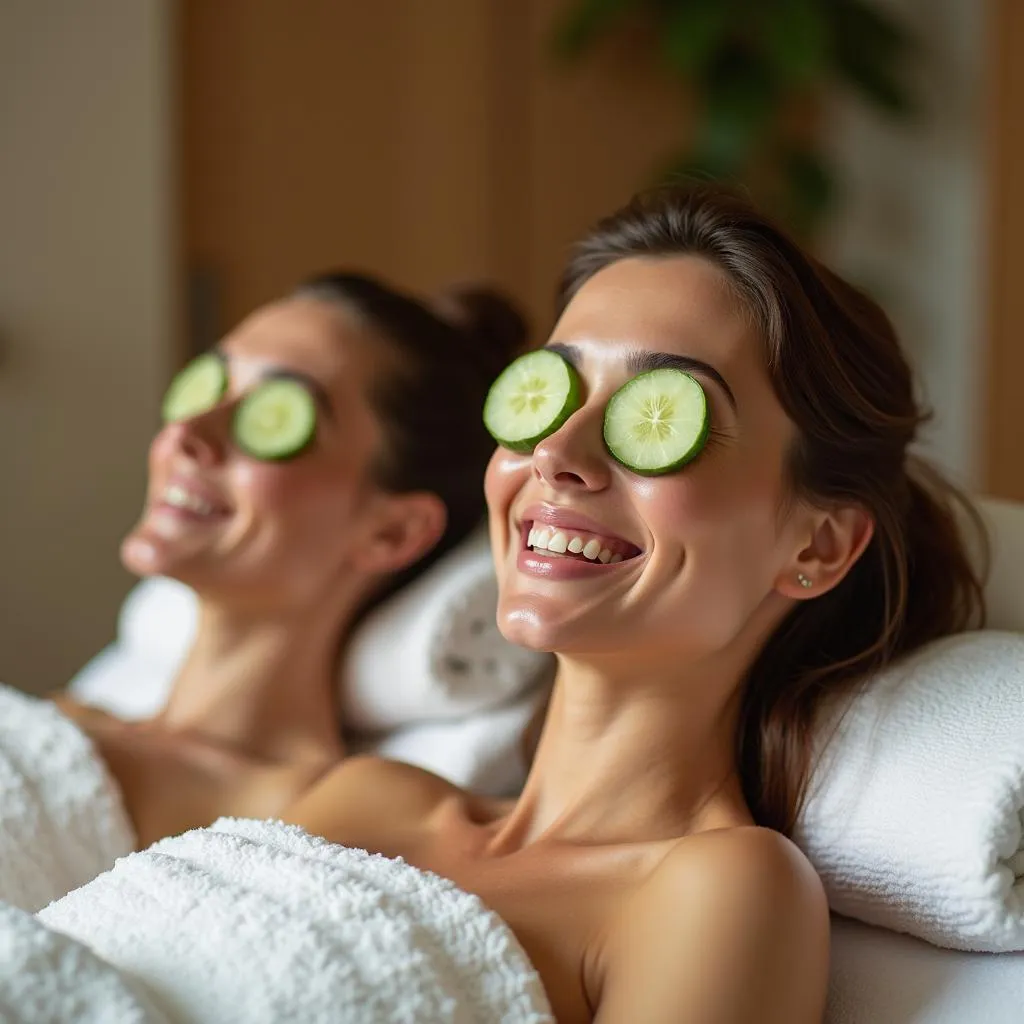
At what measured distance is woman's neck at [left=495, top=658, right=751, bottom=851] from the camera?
4.25 feet

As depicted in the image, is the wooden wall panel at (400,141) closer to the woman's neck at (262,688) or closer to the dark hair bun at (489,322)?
the dark hair bun at (489,322)

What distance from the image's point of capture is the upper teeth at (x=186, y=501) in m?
1.78

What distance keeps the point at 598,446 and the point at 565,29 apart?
2.75 metres

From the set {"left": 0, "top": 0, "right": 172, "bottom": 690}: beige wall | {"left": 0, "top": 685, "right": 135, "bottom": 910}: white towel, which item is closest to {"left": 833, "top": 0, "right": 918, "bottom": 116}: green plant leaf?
{"left": 0, "top": 0, "right": 172, "bottom": 690}: beige wall

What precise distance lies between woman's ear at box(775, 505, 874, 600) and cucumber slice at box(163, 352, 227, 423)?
0.85 metres

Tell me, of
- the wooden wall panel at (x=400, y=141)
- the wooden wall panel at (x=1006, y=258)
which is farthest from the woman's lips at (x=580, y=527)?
the wooden wall panel at (x=1006, y=258)

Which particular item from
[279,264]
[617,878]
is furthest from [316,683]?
[279,264]

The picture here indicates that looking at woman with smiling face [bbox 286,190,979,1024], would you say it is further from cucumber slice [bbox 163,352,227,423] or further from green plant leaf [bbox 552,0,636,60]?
green plant leaf [bbox 552,0,636,60]

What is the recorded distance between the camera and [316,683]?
1847mm

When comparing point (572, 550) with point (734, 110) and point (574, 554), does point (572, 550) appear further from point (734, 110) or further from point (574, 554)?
point (734, 110)

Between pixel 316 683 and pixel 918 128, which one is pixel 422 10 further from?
pixel 316 683

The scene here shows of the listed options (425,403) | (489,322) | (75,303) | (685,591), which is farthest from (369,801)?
(75,303)

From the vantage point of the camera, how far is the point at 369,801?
4.61ft

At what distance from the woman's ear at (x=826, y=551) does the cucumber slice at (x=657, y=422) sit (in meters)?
0.18
